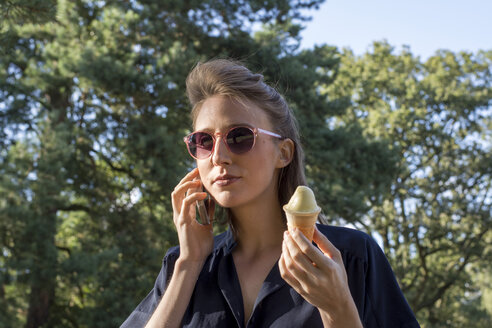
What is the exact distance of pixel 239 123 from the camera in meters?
2.31

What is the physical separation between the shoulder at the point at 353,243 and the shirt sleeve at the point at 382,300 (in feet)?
0.06

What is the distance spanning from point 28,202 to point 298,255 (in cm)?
907

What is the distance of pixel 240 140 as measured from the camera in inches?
89.4

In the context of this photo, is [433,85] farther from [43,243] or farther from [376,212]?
[43,243]

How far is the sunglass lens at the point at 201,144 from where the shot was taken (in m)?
2.35

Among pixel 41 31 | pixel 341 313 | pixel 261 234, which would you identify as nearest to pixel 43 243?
pixel 41 31

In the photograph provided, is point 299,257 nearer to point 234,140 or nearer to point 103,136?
point 234,140

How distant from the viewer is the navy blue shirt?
206 cm

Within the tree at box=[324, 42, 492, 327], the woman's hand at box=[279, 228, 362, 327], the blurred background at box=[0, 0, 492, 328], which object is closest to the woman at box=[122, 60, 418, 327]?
the woman's hand at box=[279, 228, 362, 327]

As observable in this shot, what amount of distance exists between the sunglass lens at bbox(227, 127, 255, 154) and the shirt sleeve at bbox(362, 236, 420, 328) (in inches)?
25.2

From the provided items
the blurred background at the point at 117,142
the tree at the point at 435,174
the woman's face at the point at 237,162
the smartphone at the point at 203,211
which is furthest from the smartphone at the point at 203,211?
the tree at the point at 435,174

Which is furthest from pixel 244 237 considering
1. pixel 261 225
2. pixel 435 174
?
pixel 435 174

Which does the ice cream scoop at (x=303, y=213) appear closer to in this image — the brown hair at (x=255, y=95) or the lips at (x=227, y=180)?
the lips at (x=227, y=180)

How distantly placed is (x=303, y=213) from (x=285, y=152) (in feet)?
2.48
